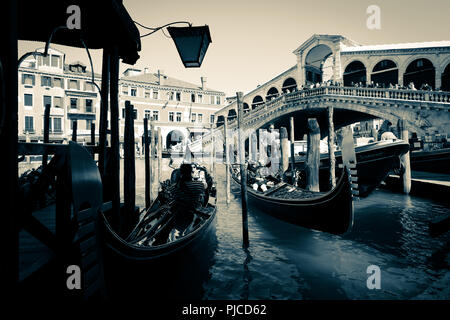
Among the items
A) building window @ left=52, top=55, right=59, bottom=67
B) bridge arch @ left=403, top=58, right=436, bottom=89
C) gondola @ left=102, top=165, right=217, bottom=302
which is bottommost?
gondola @ left=102, top=165, right=217, bottom=302

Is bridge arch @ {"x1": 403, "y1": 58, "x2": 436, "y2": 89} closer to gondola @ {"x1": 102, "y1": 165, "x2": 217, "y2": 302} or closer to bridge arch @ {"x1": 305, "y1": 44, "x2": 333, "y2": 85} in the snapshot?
bridge arch @ {"x1": 305, "y1": 44, "x2": 333, "y2": 85}

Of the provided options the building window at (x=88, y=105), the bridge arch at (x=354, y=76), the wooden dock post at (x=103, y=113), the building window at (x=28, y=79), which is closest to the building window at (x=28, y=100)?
the building window at (x=28, y=79)

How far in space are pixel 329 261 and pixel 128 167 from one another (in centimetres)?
447

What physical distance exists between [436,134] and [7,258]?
55.8 feet

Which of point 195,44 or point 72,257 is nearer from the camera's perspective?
point 72,257

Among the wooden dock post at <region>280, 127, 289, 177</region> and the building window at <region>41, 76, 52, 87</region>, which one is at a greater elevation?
the building window at <region>41, 76, 52, 87</region>

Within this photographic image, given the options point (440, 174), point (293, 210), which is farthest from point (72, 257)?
point (440, 174)

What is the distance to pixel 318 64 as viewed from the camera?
2567 cm

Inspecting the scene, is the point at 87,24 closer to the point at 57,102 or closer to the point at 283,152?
the point at 283,152

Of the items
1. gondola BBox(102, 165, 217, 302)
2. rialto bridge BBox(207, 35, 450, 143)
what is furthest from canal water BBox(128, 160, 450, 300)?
rialto bridge BBox(207, 35, 450, 143)

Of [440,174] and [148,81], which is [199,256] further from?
[148,81]

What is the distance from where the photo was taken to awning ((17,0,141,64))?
2.92 m

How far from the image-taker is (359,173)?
28.8 ft

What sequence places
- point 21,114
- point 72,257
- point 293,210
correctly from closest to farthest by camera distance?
point 72,257, point 293,210, point 21,114
